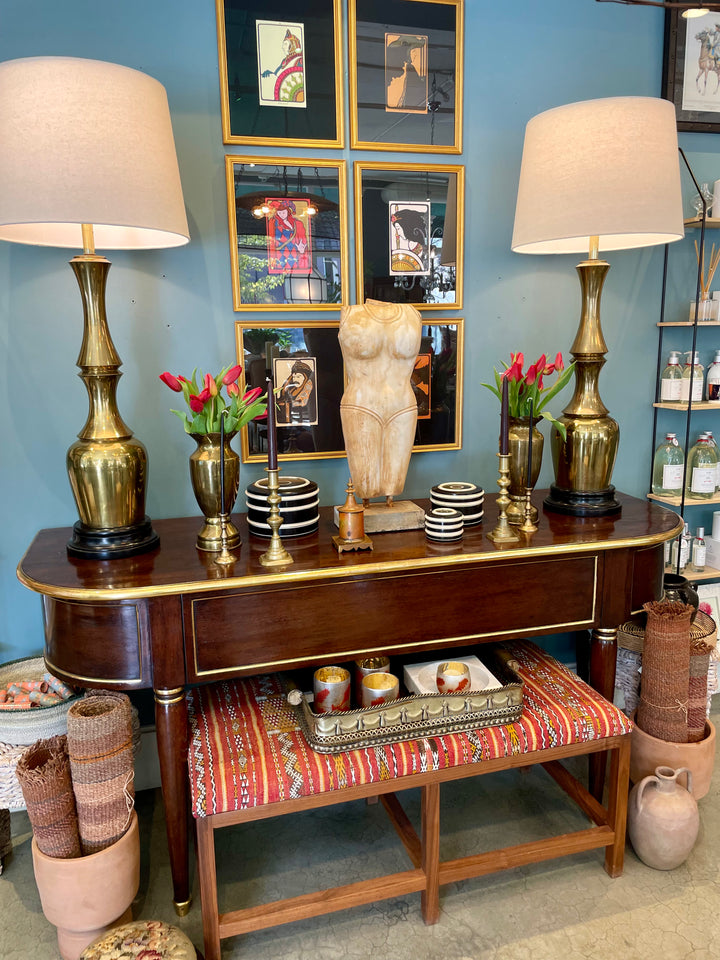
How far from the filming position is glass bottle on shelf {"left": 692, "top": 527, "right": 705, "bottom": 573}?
98.7 inches

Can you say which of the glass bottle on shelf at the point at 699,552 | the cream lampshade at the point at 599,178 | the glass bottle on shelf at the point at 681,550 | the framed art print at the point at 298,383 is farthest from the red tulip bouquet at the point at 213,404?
the glass bottle on shelf at the point at 699,552

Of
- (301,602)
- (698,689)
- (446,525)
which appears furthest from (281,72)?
(698,689)

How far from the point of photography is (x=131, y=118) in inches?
55.9

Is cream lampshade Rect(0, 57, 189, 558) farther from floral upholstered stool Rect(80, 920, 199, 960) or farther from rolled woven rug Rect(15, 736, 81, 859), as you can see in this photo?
floral upholstered stool Rect(80, 920, 199, 960)

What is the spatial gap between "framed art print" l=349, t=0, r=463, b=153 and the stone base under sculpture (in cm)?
109

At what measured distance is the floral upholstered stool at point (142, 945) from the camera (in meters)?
1.34

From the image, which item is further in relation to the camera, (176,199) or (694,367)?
(694,367)

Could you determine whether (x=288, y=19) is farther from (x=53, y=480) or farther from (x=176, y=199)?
(x=53, y=480)

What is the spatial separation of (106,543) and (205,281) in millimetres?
833

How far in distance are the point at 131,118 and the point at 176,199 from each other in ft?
0.61

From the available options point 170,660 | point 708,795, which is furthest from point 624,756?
point 170,660

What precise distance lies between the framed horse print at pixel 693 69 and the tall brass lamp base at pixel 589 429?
0.81 metres

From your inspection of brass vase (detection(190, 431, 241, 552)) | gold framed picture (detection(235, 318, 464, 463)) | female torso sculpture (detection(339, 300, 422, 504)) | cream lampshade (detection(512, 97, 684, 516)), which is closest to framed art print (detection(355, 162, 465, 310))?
gold framed picture (detection(235, 318, 464, 463))

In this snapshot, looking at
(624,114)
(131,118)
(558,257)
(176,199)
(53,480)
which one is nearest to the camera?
(131,118)
